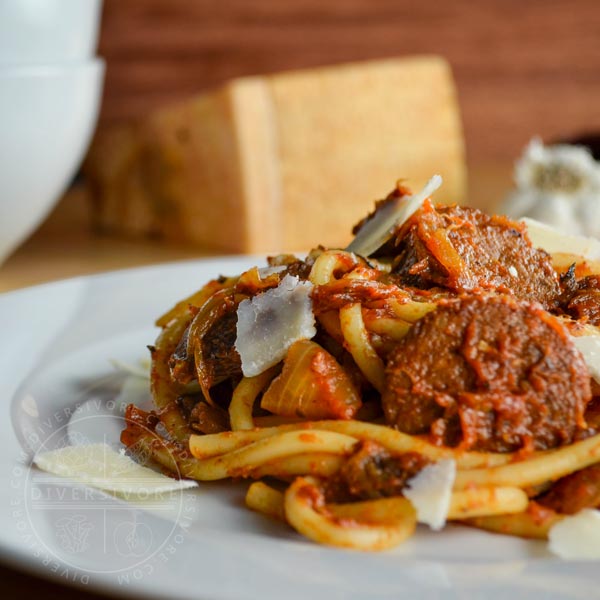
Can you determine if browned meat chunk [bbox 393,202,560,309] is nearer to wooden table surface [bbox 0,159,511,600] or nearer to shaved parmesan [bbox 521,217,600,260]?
shaved parmesan [bbox 521,217,600,260]

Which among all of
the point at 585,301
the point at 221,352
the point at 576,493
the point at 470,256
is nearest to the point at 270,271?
the point at 221,352

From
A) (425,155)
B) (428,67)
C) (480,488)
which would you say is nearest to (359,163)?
(425,155)

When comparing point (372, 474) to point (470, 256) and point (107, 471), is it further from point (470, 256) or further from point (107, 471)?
point (470, 256)

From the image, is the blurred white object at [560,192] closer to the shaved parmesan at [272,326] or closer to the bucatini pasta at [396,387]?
the bucatini pasta at [396,387]

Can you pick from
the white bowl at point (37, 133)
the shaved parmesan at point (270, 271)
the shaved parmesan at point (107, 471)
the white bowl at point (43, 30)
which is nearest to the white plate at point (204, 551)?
the shaved parmesan at point (107, 471)

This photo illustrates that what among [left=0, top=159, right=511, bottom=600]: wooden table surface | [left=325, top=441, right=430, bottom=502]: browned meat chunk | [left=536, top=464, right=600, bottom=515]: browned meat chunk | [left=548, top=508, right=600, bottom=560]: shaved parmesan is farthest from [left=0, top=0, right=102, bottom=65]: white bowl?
[left=548, top=508, right=600, bottom=560]: shaved parmesan

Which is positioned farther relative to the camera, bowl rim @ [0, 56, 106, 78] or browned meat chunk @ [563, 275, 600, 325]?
bowl rim @ [0, 56, 106, 78]

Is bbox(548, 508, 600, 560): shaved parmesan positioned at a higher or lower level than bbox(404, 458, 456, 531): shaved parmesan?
lower

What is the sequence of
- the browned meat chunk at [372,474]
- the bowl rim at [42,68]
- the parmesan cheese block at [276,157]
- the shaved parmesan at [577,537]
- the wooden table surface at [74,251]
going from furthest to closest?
the parmesan cheese block at [276,157], the wooden table surface at [74,251], the bowl rim at [42,68], the browned meat chunk at [372,474], the shaved parmesan at [577,537]
